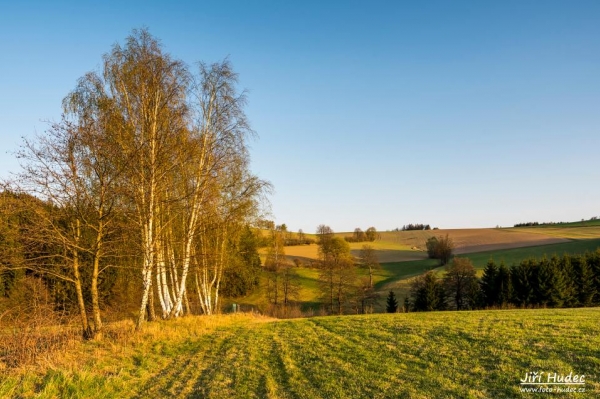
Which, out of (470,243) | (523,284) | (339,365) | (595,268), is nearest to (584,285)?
(595,268)

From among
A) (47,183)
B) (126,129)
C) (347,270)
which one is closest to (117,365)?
(47,183)

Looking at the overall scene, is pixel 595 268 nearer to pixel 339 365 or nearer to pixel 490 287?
pixel 490 287

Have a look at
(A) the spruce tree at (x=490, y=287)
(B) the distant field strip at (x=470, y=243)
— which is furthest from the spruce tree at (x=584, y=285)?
(B) the distant field strip at (x=470, y=243)

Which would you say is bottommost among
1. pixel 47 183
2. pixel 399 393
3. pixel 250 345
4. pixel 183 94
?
pixel 250 345

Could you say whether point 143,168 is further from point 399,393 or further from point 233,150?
point 399,393

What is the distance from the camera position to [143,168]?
47.7ft

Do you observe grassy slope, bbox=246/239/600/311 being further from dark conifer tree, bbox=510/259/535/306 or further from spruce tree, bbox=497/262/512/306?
spruce tree, bbox=497/262/512/306

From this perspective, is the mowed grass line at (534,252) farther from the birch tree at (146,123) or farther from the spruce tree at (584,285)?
the birch tree at (146,123)

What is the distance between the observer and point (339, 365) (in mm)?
8914

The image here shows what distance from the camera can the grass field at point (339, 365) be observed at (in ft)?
23.3

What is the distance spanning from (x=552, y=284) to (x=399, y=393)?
4183 centimetres

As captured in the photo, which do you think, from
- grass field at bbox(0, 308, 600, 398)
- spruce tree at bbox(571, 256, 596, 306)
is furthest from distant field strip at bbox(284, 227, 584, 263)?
grass field at bbox(0, 308, 600, 398)

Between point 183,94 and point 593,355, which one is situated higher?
point 183,94

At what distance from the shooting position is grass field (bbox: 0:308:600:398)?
23.3 feet
